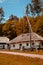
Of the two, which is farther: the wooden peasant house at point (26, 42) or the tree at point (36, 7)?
the tree at point (36, 7)

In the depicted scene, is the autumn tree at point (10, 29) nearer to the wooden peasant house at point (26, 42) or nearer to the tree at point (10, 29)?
the tree at point (10, 29)

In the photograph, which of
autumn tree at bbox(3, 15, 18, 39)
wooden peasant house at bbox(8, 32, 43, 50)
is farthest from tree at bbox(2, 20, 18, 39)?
wooden peasant house at bbox(8, 32, 43, 50)

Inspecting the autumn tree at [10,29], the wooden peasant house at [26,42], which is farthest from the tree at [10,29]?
the wooden peasant house at [26,42]

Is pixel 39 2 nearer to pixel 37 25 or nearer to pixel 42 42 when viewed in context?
pixel 37 25

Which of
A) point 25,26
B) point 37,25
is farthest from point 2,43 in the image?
point 37,25

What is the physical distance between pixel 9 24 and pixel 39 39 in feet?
129

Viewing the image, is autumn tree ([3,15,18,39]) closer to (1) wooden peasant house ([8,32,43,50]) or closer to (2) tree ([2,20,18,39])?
(2) tree ([2,20,18,39])

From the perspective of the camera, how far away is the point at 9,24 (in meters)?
113

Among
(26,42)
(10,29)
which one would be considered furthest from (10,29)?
(26,42)

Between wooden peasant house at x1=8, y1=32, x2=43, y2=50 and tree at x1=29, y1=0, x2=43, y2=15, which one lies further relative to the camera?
tree at x1=29, y1=0, x2=43, y2=15

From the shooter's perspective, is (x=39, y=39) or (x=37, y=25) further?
(x=37, y=25)

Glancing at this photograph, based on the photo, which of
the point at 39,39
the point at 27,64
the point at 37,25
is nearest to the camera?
the point at 27,64

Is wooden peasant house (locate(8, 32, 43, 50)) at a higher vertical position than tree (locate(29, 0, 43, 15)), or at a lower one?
lower

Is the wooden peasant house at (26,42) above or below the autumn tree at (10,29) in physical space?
below
